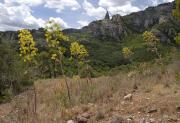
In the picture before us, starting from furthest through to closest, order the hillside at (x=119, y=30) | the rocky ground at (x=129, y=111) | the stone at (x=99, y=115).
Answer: the hillside at (x=119, y=30) → the stone at (x=99, y=115) → the rocky ground at (x=129, y=111)

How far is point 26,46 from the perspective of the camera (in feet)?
42.7

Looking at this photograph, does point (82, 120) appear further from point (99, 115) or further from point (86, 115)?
point (99, 115)

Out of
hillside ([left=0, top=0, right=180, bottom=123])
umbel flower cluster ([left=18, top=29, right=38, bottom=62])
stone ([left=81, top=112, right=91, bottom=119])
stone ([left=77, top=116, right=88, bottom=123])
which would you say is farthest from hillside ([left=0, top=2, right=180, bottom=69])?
→ stone ([left=77, top=116, right=88, bottom=123])

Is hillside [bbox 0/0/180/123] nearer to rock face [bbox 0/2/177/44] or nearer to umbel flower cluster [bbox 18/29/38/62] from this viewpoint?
umbel flower cluster [bbox 18/29/38/62]

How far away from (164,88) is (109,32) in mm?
117367

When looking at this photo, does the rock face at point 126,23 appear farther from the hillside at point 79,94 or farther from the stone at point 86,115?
the stone at point 86,115

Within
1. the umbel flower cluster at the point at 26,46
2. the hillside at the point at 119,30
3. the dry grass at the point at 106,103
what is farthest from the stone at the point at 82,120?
the hillside at the point at 119,30

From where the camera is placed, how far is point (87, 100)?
42.5 feet

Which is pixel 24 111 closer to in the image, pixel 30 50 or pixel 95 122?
pixel 95 122

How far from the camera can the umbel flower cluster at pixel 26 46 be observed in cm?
1245

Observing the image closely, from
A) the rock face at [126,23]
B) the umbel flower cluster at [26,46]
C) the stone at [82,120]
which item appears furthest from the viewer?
the rock face at [126,23]

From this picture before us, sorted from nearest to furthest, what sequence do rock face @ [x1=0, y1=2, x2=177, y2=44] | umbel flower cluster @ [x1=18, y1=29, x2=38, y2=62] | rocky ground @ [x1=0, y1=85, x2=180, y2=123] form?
1. rocky ground @ [x1=0, y1=85, x2=180, y2=123]
2. umbel flower cluster @ [x1=18, y1=29, x2=38, y2=62]
3. rock face @ [x1=0, y1=2, x2=177, y2=44]

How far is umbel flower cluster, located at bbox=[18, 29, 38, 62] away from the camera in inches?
490

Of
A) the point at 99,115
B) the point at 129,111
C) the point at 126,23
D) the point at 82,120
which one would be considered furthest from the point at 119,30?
the point at 82,120
